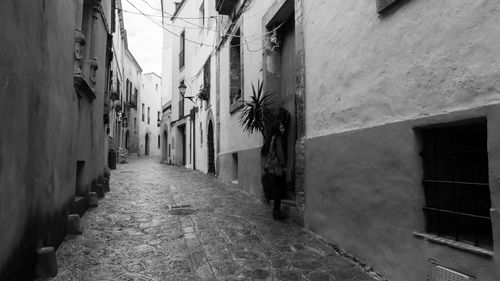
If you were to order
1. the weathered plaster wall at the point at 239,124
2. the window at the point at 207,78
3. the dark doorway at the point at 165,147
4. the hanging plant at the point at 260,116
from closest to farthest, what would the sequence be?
the hanging plant at the point at 260,116 → the weathered plaster wall at the point at 239,124 → the window at the point at 207,78 → the dark doorway at the point at 165,147

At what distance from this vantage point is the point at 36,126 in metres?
3.13

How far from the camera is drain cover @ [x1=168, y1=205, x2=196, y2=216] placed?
6.08 m

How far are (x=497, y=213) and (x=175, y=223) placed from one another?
4186mm

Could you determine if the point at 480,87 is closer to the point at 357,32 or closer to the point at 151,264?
the point at 357,32

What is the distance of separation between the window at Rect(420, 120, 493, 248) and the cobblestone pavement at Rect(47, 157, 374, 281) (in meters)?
0.95

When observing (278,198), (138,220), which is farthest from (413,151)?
(138,220)

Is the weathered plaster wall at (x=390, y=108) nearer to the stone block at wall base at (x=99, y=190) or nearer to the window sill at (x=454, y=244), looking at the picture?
the window sill at (x=454, y=244)

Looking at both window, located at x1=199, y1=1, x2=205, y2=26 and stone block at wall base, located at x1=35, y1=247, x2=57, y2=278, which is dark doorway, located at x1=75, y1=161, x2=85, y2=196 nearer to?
stone block at wall base, located at x1=35, y1=247, x2=57, y2=278

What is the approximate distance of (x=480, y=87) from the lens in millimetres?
2352

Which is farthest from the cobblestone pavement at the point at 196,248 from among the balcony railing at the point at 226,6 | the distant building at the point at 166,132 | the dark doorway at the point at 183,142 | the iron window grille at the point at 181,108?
the distant building at the point at 166,132

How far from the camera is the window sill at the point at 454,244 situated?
2.27 metres

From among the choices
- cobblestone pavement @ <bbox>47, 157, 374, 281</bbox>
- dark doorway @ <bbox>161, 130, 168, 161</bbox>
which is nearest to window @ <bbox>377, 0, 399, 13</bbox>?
cobblestone pavement @ <bbox>47, 157, 374, 281</bbox>

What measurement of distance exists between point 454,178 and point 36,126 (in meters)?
3.47

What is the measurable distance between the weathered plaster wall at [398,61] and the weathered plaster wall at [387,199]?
167 mm
